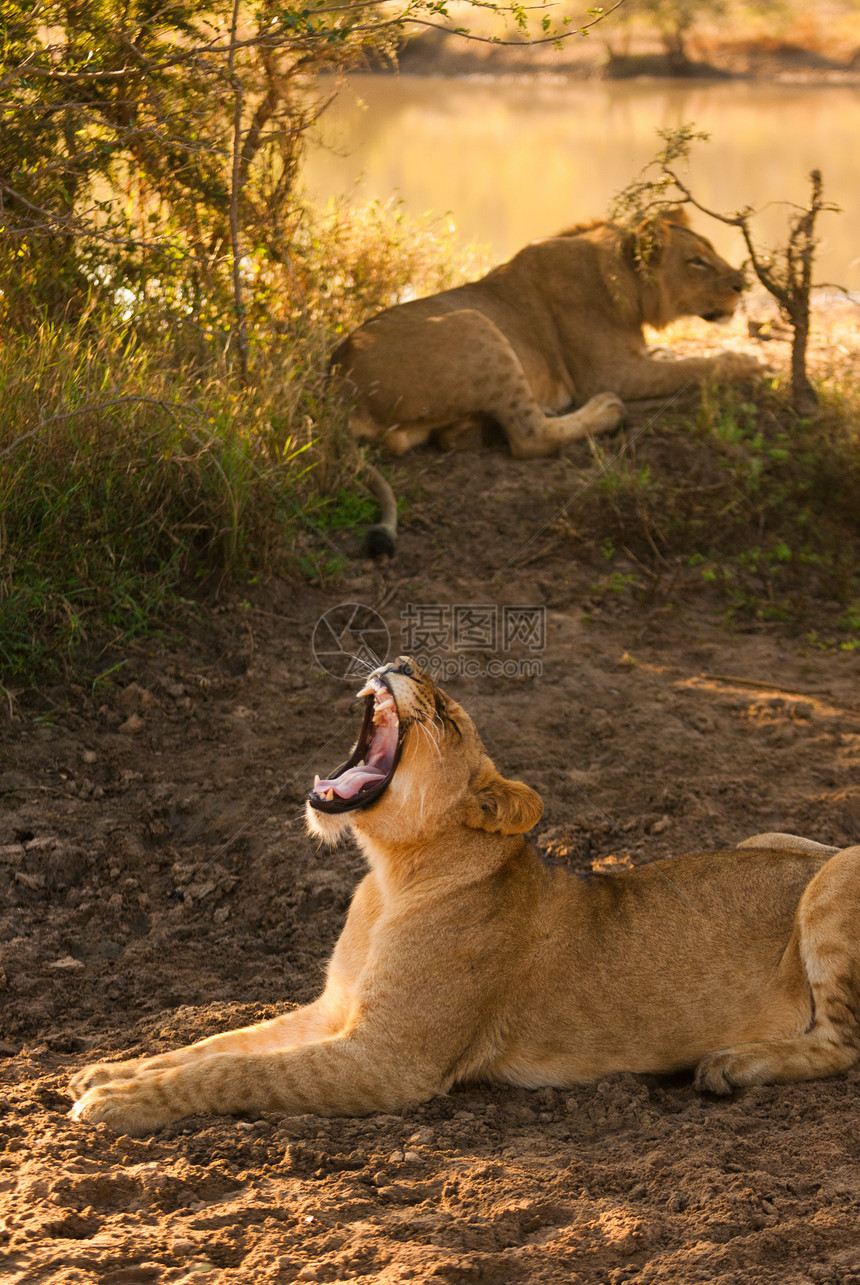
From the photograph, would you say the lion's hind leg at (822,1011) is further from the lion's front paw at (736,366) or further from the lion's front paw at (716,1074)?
the lion's front paw at (736,366)

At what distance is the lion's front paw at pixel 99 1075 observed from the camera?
3150 mm

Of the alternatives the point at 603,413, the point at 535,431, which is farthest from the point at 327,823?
the point at 603,413

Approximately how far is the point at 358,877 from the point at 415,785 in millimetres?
1190

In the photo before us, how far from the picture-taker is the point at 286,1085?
3.12 metres

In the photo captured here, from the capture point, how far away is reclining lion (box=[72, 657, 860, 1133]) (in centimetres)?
326

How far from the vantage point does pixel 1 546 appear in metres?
5.12

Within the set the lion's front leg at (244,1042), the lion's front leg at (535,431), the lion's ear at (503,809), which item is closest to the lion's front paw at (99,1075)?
the lion's front leg at (244,1042)

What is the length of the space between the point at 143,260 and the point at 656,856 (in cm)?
452

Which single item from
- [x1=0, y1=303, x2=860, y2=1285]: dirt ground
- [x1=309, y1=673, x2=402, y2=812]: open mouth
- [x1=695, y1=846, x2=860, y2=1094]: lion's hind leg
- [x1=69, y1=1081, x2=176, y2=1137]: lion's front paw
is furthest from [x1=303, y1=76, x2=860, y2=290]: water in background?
[x1=69, y1=1081, x2=176, y2=1137]: lion's front paw

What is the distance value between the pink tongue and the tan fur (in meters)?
4.33

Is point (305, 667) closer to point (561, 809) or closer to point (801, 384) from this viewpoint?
point (561, 809)

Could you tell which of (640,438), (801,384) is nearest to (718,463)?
(640,438)

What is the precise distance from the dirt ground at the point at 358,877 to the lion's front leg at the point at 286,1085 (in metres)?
0.06

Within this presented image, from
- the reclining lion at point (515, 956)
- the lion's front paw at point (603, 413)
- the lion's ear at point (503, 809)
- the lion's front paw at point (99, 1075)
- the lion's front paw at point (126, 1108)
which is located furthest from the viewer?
the lion's front paw at point (603, 413)
